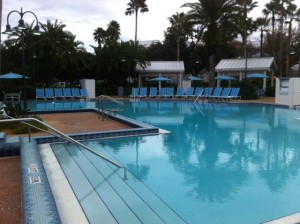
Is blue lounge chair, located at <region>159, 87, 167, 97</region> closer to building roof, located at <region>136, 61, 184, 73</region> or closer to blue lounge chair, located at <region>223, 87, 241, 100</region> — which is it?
blue lounge chair, located at <region>223, 87, 241, 100</region>

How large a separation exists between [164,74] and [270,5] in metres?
15.6

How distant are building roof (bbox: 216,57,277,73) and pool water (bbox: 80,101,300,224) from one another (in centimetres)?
1552

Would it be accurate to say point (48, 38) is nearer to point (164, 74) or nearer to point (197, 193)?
point (164, 74)

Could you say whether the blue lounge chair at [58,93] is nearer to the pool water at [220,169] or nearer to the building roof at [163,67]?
the building roof at [163,67]

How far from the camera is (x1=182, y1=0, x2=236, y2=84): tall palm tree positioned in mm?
23656

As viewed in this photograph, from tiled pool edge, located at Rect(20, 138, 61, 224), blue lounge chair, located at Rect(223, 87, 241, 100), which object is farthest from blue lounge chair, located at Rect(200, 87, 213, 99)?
tiled pool edge, located at Rect(20, 138, 61, 224)

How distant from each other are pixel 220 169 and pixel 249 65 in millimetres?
21927

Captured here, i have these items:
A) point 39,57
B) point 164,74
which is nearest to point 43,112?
point 39,57

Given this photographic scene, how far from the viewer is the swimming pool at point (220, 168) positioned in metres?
4.48

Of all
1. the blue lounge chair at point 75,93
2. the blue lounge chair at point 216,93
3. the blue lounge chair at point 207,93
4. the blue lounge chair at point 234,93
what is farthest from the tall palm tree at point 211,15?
the blue lounge chair at point 75,93

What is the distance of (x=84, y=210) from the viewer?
422 centimetres

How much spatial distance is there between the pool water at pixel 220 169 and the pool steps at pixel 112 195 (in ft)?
0.73

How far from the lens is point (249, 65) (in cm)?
2664

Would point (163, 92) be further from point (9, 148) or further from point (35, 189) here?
point (35, 189)
